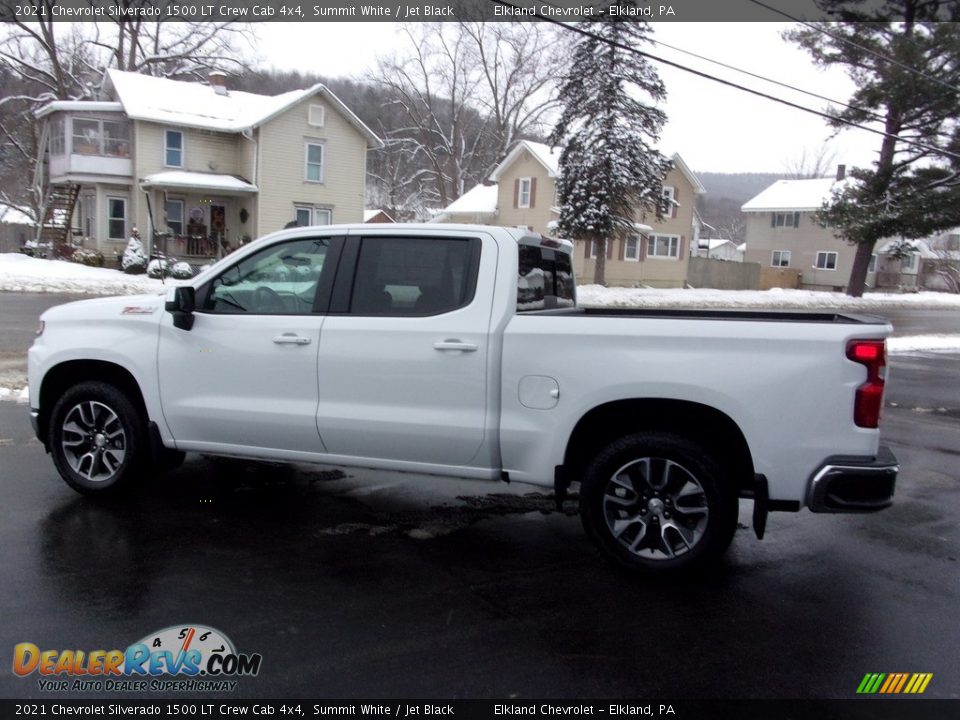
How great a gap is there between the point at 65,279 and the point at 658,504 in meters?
26.8

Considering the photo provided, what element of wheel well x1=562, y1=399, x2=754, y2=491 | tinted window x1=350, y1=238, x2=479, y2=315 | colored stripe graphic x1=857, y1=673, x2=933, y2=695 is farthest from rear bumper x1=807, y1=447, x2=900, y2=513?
tinted window x1=350, y1=238, x2=479, y2=315

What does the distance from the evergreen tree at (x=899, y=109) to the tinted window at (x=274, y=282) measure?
32611 millimetres

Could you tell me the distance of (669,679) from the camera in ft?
11.3

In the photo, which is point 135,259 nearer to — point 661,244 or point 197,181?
point 197,181

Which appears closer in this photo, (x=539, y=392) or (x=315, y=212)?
(x=539, y=392)

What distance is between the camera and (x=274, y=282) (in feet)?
17.1

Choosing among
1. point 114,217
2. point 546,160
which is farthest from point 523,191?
point 114,217

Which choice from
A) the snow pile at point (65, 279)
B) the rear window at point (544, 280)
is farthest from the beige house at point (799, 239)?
the rear window at point (544, 280)

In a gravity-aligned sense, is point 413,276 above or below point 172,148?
below

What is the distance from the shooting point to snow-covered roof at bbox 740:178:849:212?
2202 inches

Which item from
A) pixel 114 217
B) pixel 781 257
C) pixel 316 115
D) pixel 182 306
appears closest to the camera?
pixel 182 306

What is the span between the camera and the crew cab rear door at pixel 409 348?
4648 millimetres

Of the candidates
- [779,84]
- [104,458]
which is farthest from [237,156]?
[104,458]

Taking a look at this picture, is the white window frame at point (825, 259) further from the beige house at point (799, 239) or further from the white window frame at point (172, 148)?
the white window frame at point (172, 148)
